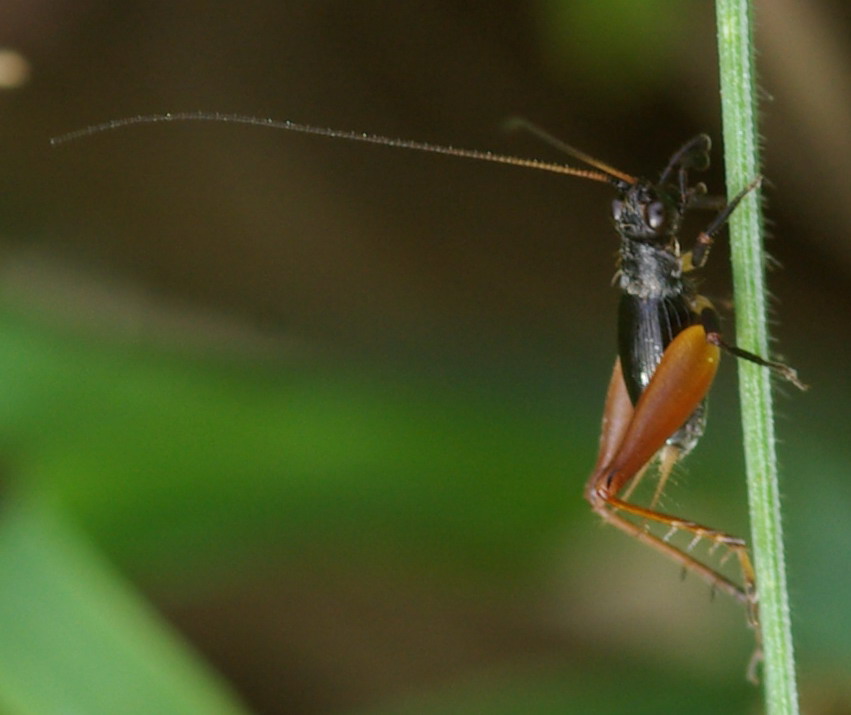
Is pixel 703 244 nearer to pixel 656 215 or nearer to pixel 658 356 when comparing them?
pixel 656 215

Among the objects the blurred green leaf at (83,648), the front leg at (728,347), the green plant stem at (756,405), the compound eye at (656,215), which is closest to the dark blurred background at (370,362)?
the blurred green leaf at (83,648)

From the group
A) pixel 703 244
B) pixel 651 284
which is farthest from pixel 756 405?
pixel 651 284

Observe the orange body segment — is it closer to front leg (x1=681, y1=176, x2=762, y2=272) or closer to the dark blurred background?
front leg (x1=681, y1=176, x2=762, y2=272)

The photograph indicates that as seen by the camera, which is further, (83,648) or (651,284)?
(651,284)

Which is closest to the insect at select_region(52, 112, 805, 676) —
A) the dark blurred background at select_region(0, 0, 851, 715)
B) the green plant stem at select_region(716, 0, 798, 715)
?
the dark blurred background at select_region(0, 0, 851, 715)

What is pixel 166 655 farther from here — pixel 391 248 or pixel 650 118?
pixel 650 118

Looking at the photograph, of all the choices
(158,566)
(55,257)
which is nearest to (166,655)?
(158,566)

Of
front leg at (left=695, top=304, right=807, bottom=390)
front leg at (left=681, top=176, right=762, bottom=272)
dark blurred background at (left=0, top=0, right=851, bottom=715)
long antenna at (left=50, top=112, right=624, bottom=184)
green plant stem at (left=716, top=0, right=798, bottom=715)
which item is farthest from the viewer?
dark blurred background at (left=0, top=0, right=851, bottom=715)
